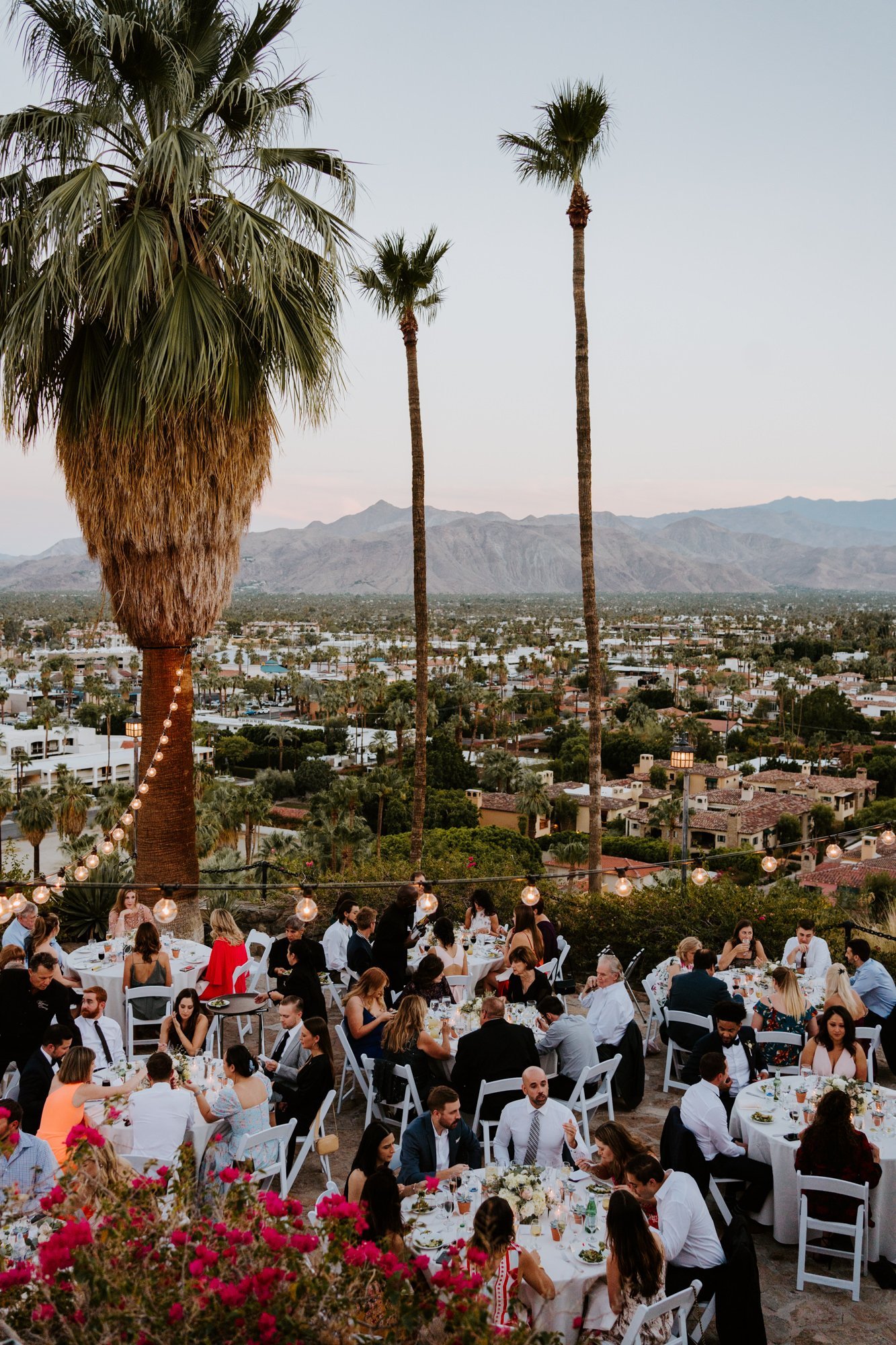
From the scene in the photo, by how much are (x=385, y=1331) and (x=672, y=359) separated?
101648mm

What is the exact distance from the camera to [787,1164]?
5.53m

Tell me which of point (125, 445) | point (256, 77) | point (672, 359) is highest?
point (672, 359)

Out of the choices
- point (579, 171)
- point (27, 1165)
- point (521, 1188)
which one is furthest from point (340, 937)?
point (579, 171)

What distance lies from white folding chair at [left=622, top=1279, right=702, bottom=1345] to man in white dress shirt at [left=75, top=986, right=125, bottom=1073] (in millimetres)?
3962

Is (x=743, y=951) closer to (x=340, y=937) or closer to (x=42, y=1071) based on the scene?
(x=340, y=937)

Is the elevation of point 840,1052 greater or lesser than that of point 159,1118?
lesser

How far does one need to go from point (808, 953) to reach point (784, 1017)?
6.15 ft

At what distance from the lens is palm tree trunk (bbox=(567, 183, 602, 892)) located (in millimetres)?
12727

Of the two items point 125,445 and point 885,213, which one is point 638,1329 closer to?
point 125,445

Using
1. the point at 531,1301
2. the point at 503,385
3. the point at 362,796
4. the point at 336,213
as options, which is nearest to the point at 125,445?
the point at 336,213

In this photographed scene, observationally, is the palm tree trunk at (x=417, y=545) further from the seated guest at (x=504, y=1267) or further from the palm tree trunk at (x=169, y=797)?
the seated guest at (x=504, y=1267)

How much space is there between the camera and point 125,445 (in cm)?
Answer: 891

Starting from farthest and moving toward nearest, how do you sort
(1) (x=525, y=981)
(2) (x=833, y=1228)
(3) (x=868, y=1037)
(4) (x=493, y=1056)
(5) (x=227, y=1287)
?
(1) (x=525, y=981), (3) (x=868, y=1037), (4) (x=493, y=1056), (2) (x=833, y=1228), (5) (x=227, y=1287)

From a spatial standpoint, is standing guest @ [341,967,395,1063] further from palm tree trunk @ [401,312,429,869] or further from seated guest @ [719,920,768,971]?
palm tree trunk @ [401,312,429,869]
